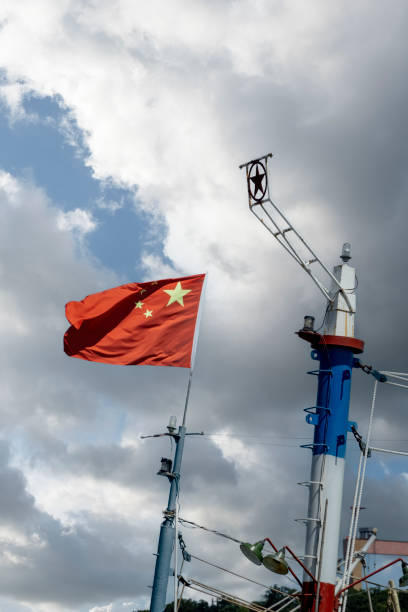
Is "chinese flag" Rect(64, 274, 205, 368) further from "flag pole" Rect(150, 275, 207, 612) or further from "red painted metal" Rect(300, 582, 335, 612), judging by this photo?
"red painted metal" Rect(300, 582, 335, 612)

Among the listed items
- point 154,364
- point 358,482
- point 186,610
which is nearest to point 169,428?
point 154,364

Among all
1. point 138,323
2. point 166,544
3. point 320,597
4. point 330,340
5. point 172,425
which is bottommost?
point 320,597

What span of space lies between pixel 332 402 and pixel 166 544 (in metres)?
8.22

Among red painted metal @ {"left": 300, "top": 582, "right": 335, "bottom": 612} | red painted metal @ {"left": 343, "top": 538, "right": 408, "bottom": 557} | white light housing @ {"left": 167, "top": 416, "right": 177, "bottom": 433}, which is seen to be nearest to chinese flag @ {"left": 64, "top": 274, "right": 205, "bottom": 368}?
white light housing @ {"left": 167, "top": 416, "right": 177, "bottom": 433}

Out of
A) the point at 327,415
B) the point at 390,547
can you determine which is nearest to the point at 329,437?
the point at 327,415

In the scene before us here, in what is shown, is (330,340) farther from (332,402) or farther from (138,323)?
(138,323)

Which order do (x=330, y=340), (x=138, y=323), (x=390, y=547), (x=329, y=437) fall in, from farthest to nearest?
(x=390, y=547), (x=138, y=323), (x=330, y=340), (x=329, y=437)

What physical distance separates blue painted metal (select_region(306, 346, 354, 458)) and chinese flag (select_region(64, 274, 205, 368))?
209 inches

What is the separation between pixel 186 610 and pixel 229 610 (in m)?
12.0

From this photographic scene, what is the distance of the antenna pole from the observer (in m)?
28.9

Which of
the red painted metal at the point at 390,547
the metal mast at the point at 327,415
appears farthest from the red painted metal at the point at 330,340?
the red painted metal at the point at 390,547

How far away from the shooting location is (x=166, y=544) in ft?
92.1

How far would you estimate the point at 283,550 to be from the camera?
26766 mm

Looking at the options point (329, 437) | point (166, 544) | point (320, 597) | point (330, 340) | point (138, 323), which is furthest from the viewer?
point (138, 323)
